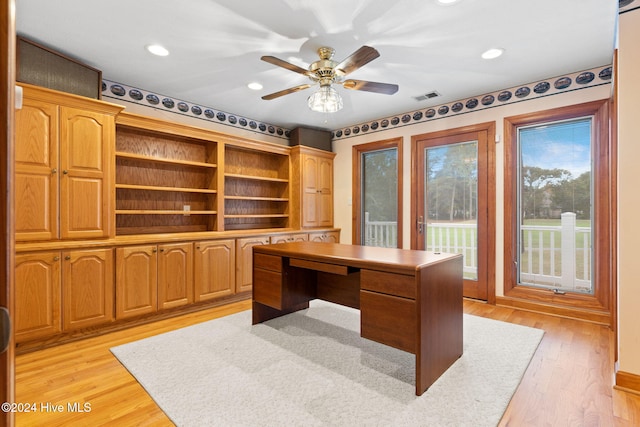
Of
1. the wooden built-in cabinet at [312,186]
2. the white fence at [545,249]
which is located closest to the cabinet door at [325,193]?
the wooden built-in cabinet at [312,186]

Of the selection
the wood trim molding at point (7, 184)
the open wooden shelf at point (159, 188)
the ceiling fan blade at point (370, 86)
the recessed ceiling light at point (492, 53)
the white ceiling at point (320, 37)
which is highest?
the recessed ceiling light at point (492, 53)

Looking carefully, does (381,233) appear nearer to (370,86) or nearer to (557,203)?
(557,203)

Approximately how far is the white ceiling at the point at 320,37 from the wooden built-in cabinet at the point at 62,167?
0.54 m

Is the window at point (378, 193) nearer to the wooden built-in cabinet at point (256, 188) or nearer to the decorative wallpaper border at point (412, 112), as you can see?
the decorative wallpaper border at point (412, 112)

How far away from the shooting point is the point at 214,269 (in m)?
3.68

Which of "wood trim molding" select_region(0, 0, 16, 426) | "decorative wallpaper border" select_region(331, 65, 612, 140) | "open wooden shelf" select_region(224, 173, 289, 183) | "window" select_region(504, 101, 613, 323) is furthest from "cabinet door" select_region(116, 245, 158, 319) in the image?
"window" select_region(504, 101, 613, 323)

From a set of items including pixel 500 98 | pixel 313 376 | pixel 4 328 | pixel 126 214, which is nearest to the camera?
pixel 4 328

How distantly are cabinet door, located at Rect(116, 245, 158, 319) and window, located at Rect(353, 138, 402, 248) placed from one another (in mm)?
3022

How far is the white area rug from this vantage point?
1731 mm

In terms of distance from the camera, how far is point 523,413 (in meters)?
1.76

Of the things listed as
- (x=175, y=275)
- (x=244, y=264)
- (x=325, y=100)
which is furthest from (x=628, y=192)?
(x=175, y=275)

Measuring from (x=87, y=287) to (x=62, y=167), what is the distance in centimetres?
106

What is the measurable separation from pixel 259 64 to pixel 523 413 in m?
3.32

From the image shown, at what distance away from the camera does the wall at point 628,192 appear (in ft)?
6.52
